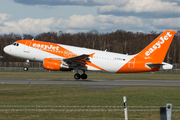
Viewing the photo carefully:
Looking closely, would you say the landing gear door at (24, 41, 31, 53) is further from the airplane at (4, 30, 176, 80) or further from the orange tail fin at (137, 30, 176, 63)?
the orange tail fin at (137, 30, 176, 63)

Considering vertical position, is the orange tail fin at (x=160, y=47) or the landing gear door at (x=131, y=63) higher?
the orange tail fin at (x=160, y=47)

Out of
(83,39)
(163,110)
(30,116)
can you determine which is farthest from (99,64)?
(83,39)

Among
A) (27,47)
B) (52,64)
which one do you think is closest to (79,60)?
(52,64)

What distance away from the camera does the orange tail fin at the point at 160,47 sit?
133 feet

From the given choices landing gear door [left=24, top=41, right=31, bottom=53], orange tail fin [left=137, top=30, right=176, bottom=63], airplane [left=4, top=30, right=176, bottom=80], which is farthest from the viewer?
landing gear door [left=24, top=41, right=31, bottom=53]

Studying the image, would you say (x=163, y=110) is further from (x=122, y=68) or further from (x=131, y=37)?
(x=131, y=37)

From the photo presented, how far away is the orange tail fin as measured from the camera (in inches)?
1593

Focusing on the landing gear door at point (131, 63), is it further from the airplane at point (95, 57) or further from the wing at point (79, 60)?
the wing at point (79, 60)

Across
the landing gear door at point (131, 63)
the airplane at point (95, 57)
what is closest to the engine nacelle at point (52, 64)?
the airplane at point (95, 57)

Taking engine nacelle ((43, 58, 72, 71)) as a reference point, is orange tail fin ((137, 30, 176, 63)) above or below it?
above

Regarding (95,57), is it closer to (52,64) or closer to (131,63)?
(131,63)

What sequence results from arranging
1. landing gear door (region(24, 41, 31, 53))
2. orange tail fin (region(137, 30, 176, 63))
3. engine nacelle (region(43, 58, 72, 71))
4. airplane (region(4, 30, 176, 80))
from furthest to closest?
landing gear door (region(24, 41, 31, 53))
airplane (region(4, 30, 176, 80))
orange tail fin (region(137, 30, 176, 63))
engine nacelle (region(43, 58, 72, 71))

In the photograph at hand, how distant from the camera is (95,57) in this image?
42219 mm

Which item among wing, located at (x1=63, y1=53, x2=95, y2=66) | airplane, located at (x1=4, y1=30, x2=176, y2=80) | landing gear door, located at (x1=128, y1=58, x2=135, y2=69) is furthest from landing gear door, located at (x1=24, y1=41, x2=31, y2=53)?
landing gear door, located at (x1=128, y1=58, x2=135, y2=69)
